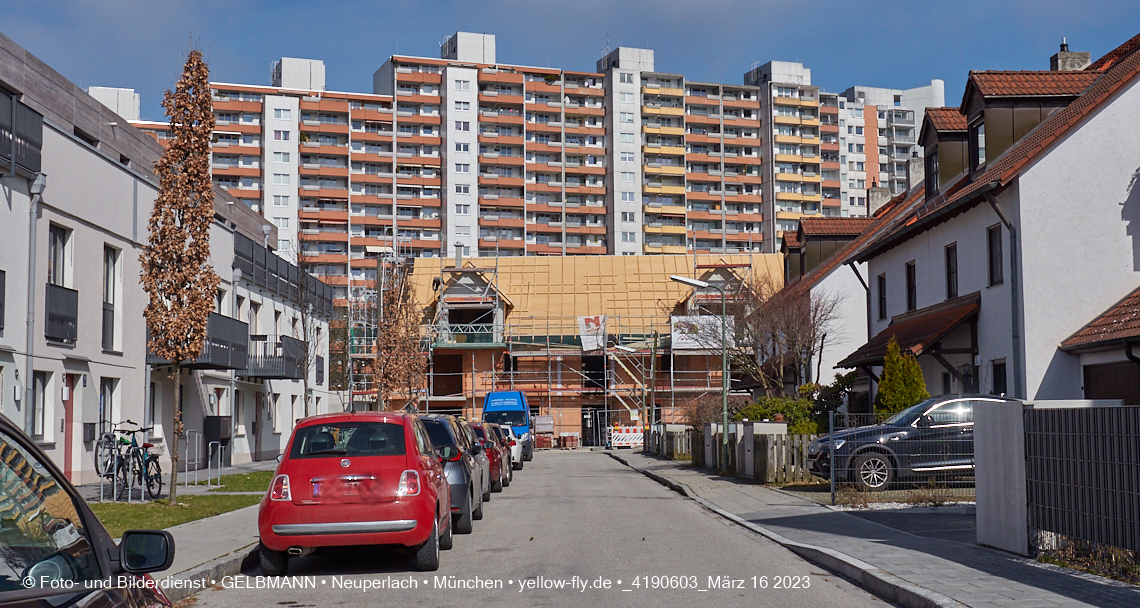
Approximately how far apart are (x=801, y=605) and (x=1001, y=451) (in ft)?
11.9

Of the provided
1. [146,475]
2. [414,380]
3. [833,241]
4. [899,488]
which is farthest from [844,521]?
[414,380]

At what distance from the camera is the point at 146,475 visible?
19.8 m

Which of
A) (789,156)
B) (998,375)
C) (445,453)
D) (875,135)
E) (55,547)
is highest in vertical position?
(875,135)

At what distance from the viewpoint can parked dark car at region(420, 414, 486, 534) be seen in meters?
14.3

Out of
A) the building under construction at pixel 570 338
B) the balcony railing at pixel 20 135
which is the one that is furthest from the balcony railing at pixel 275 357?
the building under construction at pixel 570 338

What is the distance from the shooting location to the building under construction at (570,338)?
67750 millimetres

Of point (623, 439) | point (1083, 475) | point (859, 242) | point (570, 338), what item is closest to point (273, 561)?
point (1083, 475)

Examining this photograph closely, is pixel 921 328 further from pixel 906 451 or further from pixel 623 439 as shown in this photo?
pixel 623 439

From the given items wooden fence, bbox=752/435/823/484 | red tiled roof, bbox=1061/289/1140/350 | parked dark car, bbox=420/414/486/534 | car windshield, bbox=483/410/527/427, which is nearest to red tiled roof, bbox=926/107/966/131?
red tiled roof, bbox=1061/289/1140/350

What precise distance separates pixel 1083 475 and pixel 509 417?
1560 inches

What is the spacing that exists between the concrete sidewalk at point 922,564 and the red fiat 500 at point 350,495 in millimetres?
4228

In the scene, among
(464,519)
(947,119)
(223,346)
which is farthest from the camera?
(223,346)

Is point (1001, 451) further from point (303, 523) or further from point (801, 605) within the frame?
point (303, 523)

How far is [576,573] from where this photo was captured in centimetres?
1060
